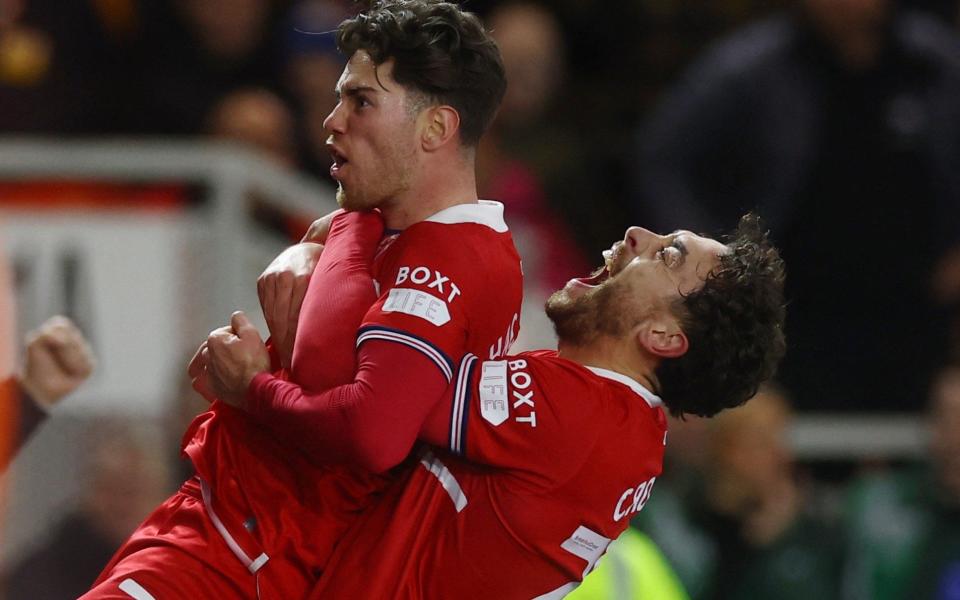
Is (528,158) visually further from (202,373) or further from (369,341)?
(369,341)

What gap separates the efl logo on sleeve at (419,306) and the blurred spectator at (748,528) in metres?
3.24

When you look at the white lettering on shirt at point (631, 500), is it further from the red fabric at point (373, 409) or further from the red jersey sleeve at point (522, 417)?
the red fabric at point (373, 409)

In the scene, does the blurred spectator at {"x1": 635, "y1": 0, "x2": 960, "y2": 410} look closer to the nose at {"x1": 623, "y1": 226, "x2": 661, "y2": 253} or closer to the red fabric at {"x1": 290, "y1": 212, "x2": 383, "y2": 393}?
the nose at {"x1": 623, "y1": 226, "x2": 661, "y2": 253}

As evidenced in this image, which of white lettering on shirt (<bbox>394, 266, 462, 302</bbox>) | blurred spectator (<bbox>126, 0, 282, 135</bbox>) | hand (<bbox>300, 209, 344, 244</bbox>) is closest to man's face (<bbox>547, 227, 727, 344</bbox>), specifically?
white lettering on shirt (<bbox>394, 266, 462, 302</bbox>)

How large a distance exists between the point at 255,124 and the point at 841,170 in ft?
7.15

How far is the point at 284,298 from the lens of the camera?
3.00 metres

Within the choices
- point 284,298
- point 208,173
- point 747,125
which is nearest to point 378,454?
point 284,298

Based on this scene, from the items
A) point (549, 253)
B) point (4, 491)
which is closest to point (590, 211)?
point (549, 253)

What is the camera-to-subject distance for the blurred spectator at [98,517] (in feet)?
18.0

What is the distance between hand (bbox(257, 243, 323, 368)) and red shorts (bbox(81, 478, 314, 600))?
11.9 inches

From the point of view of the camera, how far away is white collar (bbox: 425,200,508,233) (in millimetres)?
2922

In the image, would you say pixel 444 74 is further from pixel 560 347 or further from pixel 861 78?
pixel 861 78

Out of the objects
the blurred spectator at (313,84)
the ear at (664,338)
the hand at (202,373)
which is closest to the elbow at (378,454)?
the hand at (202,373)

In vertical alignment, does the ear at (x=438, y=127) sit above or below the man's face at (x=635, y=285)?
above
